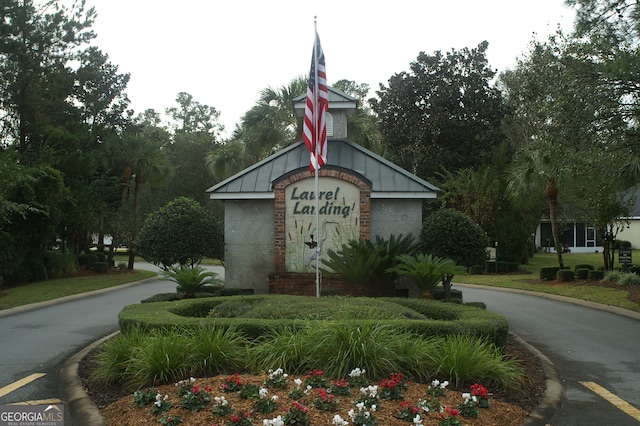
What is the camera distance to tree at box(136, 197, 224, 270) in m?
14.4

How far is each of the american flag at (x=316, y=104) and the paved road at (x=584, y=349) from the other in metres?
5.56

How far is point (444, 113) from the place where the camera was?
32.3m

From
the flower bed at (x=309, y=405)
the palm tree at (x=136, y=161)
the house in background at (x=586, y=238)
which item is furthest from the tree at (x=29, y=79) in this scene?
the house in background at (x=586, y=238)

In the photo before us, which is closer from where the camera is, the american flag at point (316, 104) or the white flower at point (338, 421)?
the white flower at point (338, 421)

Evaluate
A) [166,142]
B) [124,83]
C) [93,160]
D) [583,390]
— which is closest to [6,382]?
[583,390]

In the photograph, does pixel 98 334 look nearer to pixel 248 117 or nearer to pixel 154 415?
pixel 154 415

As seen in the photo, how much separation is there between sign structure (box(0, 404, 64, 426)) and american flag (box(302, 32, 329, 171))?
22.4 ft

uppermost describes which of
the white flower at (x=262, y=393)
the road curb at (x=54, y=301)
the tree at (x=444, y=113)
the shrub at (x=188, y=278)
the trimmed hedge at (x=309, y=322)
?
the tree at (x=444, y=113)

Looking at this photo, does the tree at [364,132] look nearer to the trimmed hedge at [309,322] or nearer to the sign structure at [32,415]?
the trimmed hedge at [309,322]

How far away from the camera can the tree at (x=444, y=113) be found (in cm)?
3244

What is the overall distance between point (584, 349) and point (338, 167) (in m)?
6.72

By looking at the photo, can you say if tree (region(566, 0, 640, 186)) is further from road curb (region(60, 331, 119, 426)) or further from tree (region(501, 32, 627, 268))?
road curb (region(60, 331, 119, 426))

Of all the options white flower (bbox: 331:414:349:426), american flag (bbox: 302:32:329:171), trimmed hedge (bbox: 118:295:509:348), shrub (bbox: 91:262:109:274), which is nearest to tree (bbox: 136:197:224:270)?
american flag (bbox: 302:32:329:171)

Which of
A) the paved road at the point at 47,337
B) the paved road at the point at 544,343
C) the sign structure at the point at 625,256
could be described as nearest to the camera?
the paved road at the point at 544,343
